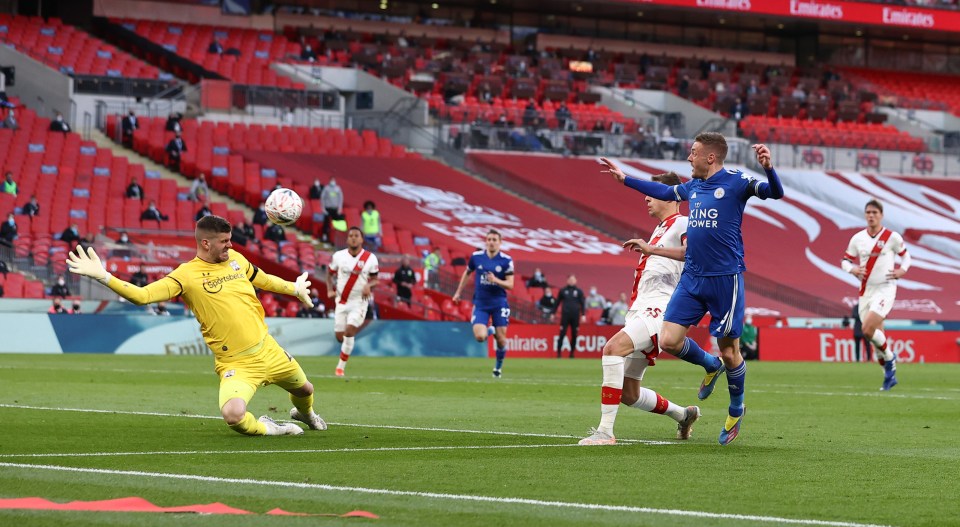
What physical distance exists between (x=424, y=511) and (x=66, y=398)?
33.5 feet

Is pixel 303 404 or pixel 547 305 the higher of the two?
pixel 303 404

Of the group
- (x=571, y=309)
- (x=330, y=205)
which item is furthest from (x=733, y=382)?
(x=330, y=205)

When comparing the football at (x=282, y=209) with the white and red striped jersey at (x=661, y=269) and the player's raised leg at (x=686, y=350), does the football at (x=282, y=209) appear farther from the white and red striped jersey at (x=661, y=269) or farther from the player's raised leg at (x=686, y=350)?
the player's raised leg at (x=686, y=350)

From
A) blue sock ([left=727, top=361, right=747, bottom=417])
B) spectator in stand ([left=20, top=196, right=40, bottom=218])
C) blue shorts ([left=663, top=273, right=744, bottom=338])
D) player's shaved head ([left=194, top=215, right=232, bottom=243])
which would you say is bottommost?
spectator in stand ([left=20, top=196, right=40, bottom=218])

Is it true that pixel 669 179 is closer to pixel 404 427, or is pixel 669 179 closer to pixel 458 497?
pixel 404 427

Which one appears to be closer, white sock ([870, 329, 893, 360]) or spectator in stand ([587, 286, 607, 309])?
white sock ([870, 329, 893, 360])

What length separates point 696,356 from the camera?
12266 mm

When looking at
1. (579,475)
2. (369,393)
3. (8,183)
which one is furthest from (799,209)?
(579,475)

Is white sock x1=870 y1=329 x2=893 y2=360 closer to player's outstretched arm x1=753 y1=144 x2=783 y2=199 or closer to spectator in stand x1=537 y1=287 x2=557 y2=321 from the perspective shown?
player's outstretched arm x1=753 y1=144 x2=783 y2=199

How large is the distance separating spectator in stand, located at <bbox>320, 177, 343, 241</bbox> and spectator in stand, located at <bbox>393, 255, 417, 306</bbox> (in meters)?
4.50

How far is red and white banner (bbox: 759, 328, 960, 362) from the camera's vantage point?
124ft

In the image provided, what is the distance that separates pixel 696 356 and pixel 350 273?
1281 centimetres

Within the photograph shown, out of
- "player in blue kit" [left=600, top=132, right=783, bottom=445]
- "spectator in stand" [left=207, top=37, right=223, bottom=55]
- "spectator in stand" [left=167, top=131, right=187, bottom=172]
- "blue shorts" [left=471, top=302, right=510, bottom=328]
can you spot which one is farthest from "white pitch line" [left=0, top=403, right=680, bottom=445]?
"spectator in stand" [left=207, top=37, right=223, bottom=55]

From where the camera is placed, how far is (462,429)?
508 inches
